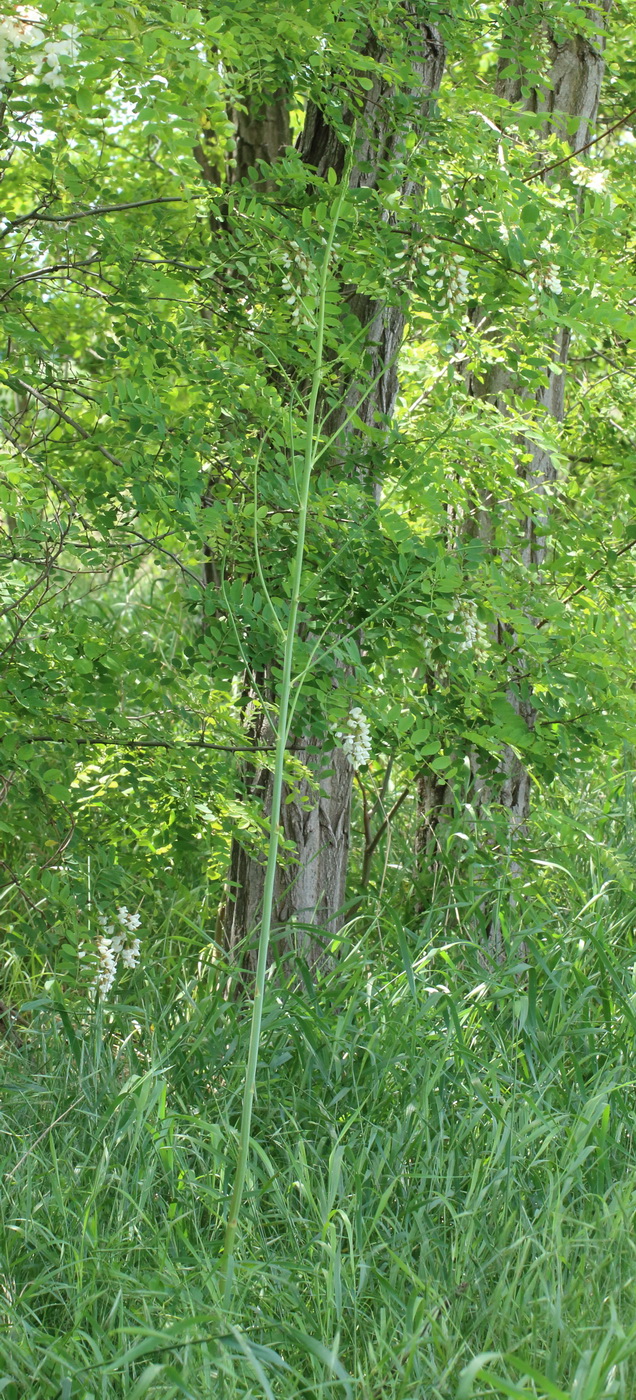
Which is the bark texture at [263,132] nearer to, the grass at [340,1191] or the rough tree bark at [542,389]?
the rough tree bark at [542,389]

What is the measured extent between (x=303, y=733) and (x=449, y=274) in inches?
41.4

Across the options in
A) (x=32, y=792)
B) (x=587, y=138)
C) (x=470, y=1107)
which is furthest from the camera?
(x=587, y=138)

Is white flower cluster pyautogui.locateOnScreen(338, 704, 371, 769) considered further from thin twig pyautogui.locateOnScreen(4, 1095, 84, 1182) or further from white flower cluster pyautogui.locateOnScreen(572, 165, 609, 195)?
white flower cluster pyautogui.locateOnScreen(572, 165, 609, 195)

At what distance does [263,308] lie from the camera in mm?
2719

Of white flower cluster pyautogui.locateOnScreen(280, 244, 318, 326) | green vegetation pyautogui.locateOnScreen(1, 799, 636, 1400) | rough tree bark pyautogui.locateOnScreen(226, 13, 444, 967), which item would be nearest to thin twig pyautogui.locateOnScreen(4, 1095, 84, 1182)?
green vegetation pyautogui.locateOnScreen(1, 799, 636, 1400)

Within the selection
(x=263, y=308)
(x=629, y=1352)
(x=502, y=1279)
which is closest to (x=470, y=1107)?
(x=502, y=1279)

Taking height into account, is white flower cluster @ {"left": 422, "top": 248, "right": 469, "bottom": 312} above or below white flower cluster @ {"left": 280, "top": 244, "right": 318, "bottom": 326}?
above

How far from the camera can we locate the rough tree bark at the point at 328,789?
277 cm

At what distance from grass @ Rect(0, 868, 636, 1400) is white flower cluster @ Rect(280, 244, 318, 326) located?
54.3 inches

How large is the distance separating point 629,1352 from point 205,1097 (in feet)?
3.51

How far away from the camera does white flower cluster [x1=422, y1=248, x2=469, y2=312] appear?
2.49m

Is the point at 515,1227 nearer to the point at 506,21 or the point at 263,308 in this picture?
the point at 263,308

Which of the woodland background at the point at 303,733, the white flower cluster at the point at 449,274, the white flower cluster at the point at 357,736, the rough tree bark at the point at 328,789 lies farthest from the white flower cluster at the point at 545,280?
the white flower cluster at the point at 357,736

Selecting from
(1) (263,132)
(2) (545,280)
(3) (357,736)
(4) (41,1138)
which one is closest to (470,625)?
(3) (357,736)
